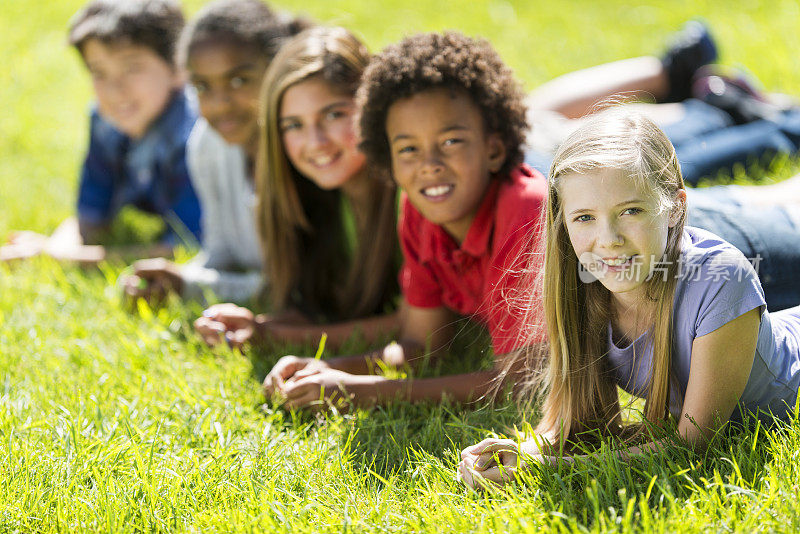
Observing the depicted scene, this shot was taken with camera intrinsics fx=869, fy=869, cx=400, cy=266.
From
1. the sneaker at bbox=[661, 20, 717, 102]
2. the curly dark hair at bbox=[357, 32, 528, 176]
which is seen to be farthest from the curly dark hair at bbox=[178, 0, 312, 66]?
the sneaker at bbox=[661, 20, 717, 102]

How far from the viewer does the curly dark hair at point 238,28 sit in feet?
13.1

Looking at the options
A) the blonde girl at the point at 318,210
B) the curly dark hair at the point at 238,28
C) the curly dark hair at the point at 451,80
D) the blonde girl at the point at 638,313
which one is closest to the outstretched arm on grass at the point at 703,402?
the blonde girl at the point at 638,313

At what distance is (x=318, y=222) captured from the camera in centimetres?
385

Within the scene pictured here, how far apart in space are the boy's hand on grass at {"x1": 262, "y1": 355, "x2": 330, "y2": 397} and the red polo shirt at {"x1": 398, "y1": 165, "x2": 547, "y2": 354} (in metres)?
0.45

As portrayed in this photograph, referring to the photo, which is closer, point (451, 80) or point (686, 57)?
point (451, 80)

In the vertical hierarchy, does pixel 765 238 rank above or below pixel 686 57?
below

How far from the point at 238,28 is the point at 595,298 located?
2372 mm

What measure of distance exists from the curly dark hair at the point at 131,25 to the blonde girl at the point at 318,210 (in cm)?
141

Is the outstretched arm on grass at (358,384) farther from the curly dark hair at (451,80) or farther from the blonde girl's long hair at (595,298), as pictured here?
the curly dark hair at (451,80)

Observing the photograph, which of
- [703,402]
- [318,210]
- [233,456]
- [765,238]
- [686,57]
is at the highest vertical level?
[686,57]

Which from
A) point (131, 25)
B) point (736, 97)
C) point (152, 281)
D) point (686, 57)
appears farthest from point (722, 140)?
point (131, 25)

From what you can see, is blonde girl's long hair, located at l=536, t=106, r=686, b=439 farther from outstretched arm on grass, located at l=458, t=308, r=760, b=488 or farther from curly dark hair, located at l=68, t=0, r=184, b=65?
→ curly dark hair, located at l=68, t=0, r=184, b=65

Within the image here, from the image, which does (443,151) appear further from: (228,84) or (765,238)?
(228,84)

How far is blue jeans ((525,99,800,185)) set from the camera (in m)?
4.20
